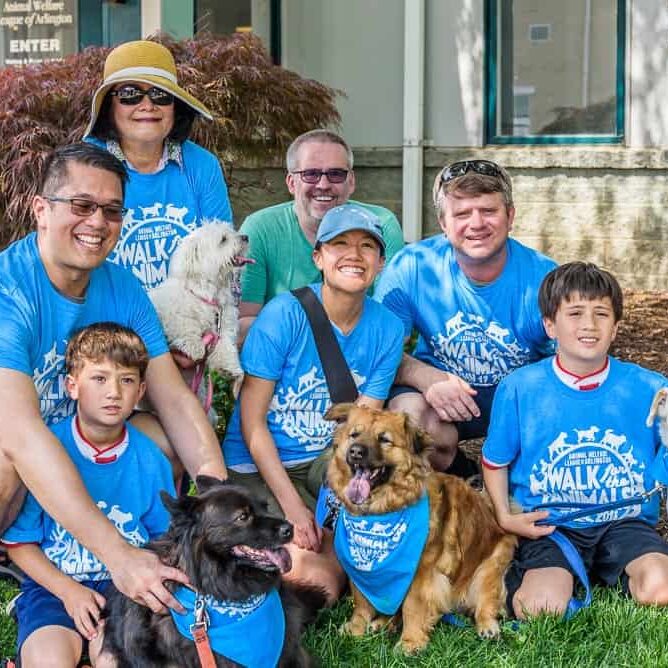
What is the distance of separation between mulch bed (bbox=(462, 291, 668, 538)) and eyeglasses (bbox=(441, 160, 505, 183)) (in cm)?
338

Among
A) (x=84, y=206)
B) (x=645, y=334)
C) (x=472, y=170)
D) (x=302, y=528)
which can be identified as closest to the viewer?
(x=84, y=206)

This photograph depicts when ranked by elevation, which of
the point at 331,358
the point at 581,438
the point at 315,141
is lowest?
the point at 581,438

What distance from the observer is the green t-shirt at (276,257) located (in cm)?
Result: 542

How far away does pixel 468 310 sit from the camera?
498 centimetres

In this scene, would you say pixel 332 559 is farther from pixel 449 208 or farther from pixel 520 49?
pixel 520 49

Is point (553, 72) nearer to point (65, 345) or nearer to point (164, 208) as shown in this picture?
point (164, 208)

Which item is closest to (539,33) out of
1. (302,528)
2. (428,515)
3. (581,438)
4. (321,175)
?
(321,175)

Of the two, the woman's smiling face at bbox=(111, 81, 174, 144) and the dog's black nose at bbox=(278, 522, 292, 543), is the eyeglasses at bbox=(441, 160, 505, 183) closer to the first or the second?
the woman's smiling face at bbox=(111, 81, 174, 144)

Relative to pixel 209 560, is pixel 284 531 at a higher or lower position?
higher

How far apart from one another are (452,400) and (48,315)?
181 centimetres

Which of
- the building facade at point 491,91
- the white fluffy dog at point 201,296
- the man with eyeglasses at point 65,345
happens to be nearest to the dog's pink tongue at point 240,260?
the white fluffy dog at point 201,296

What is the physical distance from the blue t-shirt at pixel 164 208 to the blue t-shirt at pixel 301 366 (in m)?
0.61

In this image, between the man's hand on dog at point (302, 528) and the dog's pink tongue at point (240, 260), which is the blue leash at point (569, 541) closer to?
the man's hand on dog at point (302, 528)

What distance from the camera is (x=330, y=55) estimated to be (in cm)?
1095
